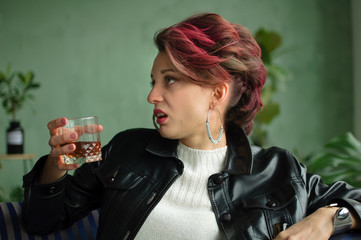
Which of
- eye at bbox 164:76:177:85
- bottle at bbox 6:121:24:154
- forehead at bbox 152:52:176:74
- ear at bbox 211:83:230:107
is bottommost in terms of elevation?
bottle at bbox 6:121:24:154

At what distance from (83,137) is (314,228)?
27.0 inches

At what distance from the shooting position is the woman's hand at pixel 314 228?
1146 mm

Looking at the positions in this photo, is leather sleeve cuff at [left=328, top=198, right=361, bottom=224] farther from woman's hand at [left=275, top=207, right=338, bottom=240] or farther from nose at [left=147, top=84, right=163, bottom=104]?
nose at [left=147, top=84, right=163, bottom=104]

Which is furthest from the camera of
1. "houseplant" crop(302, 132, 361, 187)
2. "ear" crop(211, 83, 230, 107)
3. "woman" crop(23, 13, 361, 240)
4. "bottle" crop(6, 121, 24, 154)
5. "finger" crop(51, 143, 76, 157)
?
"bottle" crop(6, 121, 24, 154)

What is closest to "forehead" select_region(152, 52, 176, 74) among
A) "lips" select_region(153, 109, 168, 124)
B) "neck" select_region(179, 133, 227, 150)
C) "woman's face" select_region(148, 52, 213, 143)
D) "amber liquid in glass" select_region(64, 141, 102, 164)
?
"woman's face" select_region(148, 52, 213, 143)

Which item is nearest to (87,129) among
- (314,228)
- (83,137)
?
(83,137)

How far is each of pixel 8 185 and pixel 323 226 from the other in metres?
4.07

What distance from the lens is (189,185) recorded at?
4.43ft

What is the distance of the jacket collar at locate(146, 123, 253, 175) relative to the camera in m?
1.37

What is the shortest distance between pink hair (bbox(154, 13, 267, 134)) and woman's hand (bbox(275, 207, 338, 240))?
0.48 metres

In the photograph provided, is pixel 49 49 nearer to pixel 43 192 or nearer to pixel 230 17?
pixel 230 17

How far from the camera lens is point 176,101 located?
1.29m

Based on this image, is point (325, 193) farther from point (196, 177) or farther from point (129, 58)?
point (129, 58)

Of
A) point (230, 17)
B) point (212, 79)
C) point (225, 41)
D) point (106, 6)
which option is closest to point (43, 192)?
point (212, 79)
